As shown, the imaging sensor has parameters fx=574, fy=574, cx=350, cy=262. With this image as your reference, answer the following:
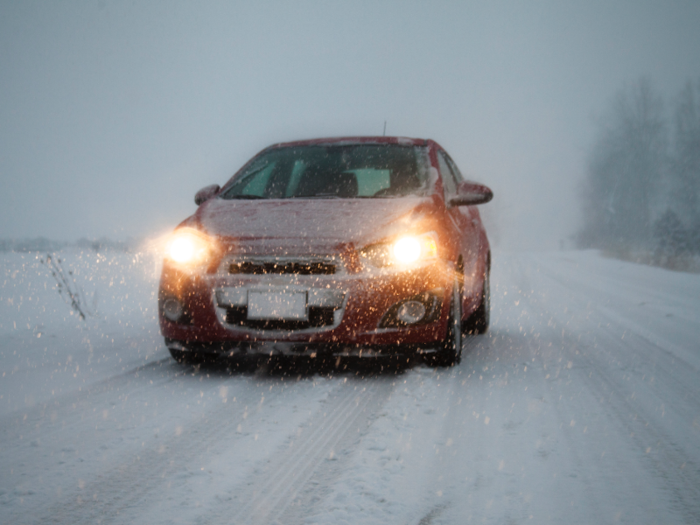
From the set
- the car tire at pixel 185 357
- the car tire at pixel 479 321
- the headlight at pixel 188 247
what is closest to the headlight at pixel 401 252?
the headlight at pixel 188 247

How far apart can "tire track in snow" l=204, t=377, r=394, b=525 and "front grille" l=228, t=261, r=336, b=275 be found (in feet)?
2.24

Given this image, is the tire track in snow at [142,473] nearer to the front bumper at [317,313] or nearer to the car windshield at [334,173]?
the front bumper at [317,313]

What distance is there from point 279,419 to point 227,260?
109 centimetres

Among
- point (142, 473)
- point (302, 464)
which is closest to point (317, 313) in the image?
A: point (302, 464)

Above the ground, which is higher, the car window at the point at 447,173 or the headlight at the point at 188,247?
the car window at the point at 447,173

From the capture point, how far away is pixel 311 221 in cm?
354

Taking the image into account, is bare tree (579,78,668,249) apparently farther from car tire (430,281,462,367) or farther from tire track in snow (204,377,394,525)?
tire track in snow (204,377,394,525)

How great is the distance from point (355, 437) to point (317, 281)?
106 cm

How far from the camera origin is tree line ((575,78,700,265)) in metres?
36.3

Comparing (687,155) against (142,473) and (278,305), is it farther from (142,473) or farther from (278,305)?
(142,473)

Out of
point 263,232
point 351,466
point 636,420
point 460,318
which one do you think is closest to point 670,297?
point 460,318

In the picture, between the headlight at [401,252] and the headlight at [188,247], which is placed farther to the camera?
the headlight at [188,247]

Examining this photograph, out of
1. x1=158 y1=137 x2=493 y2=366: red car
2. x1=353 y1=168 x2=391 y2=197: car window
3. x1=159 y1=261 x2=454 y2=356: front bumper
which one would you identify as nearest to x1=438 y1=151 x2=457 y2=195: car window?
x1=353 y1=168 x2=391 y2=197: car window

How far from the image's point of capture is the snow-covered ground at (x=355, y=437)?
1748mm
